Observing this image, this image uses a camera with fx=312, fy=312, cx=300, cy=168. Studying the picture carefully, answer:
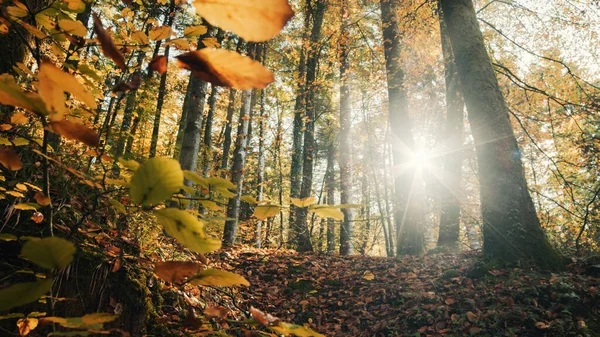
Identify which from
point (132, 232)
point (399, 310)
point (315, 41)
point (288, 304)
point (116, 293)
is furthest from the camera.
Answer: point (315, 41)

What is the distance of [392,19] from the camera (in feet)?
24.7

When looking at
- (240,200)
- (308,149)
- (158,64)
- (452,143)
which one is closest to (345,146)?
(308,149)

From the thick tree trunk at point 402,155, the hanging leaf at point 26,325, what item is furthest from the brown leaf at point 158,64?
the thick tree trunk at point 402,155

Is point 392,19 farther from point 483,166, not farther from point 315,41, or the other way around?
point 483,166

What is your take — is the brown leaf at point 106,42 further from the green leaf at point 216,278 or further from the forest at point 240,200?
the green leaf at point 216,278

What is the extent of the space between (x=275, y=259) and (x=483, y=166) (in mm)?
3469

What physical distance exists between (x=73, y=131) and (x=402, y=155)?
23.3 feet

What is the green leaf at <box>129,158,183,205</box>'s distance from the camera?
0.41 m

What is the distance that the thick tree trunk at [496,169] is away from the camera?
3629 millimetres

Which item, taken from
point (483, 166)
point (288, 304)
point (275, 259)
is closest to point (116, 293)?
point (288, 304)

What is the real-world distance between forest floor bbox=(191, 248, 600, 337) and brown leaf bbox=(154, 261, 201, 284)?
186 cm

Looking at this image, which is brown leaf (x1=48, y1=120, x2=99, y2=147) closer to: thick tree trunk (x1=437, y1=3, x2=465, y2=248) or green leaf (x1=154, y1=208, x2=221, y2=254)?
green leaf (x1=154, y1=208, x2=221, y2=254)

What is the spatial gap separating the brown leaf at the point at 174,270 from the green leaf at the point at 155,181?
0.21m

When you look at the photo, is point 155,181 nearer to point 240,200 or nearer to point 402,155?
point 240,200
